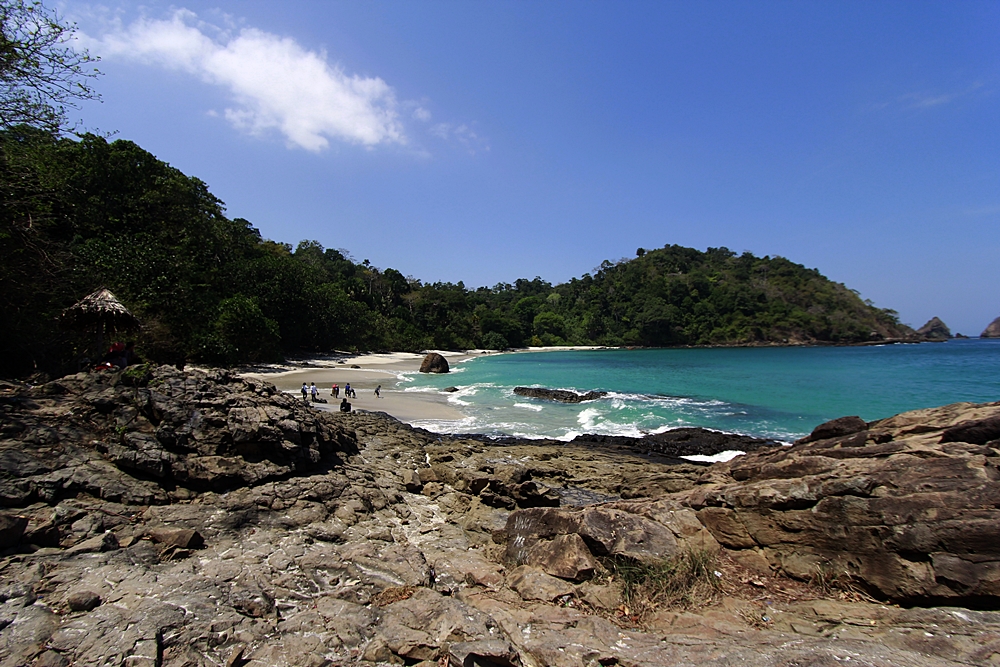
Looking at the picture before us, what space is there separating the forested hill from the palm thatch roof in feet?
→ 6.23

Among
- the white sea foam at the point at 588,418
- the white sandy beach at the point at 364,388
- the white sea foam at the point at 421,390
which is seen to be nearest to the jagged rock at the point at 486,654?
the white sea foam at the point at 588,418

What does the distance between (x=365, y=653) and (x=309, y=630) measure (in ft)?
2.16

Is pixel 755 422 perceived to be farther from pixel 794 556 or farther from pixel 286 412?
pixel 286 412

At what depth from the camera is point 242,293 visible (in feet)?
129

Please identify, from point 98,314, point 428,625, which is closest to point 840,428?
point 428,625

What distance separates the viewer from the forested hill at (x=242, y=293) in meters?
11.5

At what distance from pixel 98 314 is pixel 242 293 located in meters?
32.8

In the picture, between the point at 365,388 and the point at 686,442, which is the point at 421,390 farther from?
the point at 686,442

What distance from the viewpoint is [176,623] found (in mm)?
3594

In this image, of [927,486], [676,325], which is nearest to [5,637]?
[927,486]

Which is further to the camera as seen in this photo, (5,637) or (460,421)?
(460,421)

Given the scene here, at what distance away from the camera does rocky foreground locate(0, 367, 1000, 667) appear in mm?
3422

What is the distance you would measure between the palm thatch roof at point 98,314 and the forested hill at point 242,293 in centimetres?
190

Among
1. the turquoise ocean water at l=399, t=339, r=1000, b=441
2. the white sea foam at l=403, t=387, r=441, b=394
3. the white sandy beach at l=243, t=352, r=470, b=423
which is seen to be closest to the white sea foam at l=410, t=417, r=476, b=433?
the turquoise ocean water at l=399, t=339, r=1000, b=441
